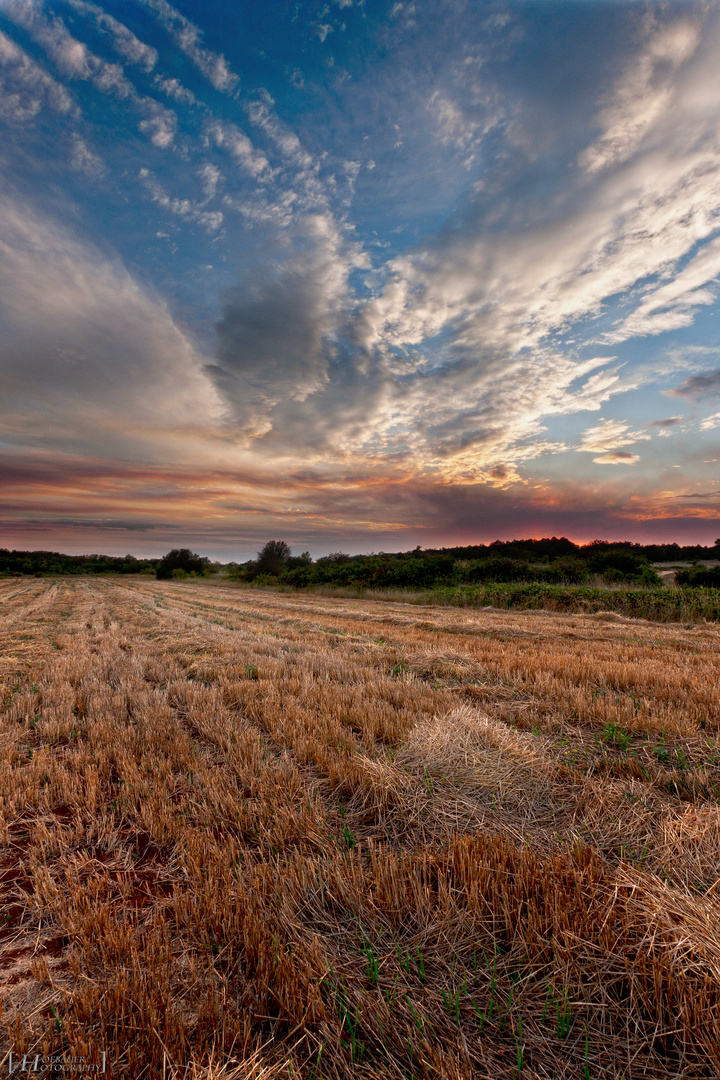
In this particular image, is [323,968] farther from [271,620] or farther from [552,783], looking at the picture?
[271,620]

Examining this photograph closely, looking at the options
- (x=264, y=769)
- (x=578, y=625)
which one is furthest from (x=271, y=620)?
(x=264, y=769)

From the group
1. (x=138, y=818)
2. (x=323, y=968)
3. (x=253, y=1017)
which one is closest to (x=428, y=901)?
(x=323, y=968)

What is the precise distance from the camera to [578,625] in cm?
1366

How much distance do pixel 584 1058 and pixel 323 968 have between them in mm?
1013

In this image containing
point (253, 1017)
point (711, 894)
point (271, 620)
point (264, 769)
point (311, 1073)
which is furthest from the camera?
point (271, 620)

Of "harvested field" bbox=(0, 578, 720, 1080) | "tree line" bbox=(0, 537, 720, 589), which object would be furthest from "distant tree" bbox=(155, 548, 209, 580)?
"harvested field" bbox=(0, 578, 720, 1080)

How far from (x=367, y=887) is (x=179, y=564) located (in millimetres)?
92931

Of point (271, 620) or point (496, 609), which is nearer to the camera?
point (271, 620)

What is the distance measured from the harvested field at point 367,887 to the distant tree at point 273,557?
54559 millimetres

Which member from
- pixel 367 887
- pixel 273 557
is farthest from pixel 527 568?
pixel 273 557

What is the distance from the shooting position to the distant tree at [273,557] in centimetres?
5944

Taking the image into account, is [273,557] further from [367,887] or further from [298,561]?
[367,887]

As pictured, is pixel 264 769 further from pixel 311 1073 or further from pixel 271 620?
pixel 271 620

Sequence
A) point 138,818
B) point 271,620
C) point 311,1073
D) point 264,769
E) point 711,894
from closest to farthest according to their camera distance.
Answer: point 311,1073
point 711,894
point 138,818
point 264,769
point 271,620
